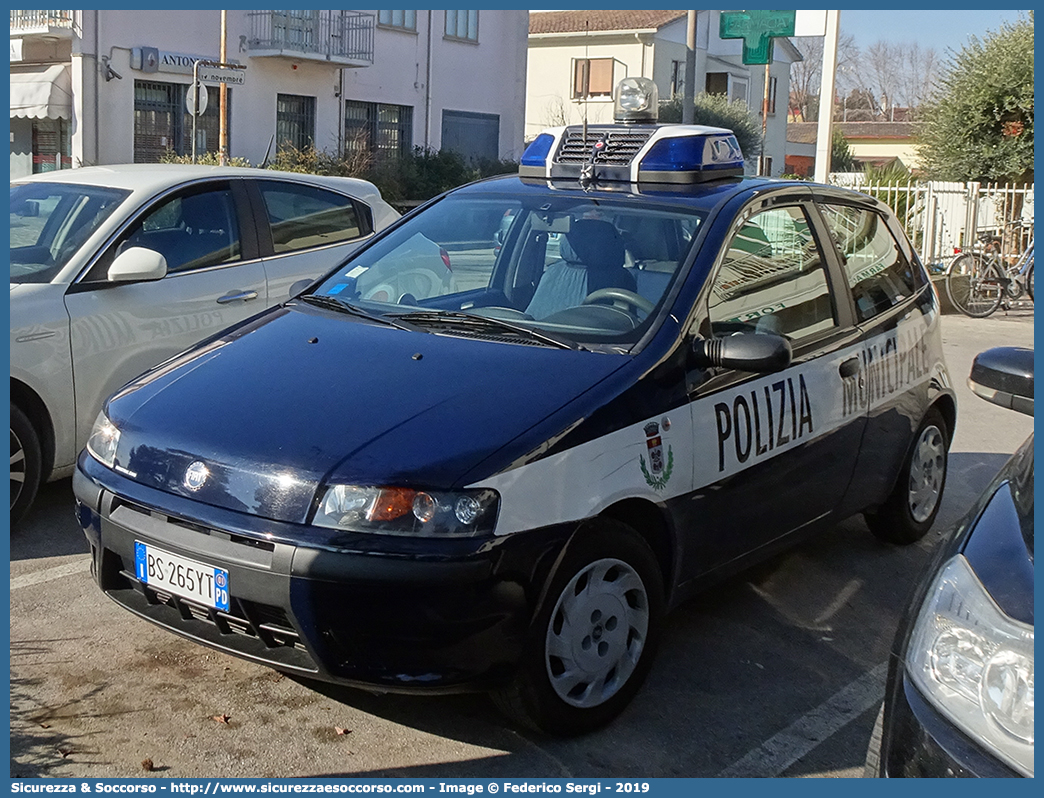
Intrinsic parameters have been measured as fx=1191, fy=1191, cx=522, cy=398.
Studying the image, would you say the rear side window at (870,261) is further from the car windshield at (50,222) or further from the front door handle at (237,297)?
the car windshield at (50,222)

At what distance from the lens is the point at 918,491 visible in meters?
5.58

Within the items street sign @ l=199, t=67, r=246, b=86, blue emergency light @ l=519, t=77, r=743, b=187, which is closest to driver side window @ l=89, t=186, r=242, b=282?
blue emergency light @ l=519, t=77, r=743, b=187

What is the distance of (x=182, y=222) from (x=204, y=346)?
2.00 metres

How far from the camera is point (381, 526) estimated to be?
3.18 metres

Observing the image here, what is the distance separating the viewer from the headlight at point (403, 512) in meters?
3.18

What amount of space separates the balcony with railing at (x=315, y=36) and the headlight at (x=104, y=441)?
85.8 feet

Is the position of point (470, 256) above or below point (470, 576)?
above

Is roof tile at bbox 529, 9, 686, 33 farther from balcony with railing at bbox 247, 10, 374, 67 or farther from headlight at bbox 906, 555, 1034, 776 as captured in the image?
headlight at bbox 906, 555, 1034, 776

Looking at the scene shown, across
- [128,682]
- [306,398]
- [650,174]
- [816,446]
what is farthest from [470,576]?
[650,174]

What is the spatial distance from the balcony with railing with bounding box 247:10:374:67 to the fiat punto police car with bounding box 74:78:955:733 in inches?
994

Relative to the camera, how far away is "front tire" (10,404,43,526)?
200 inches

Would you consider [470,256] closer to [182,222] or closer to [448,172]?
[182,222]

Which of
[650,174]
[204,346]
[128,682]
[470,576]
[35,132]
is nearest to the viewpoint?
[470,576]

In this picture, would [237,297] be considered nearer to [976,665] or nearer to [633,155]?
[633,155]
